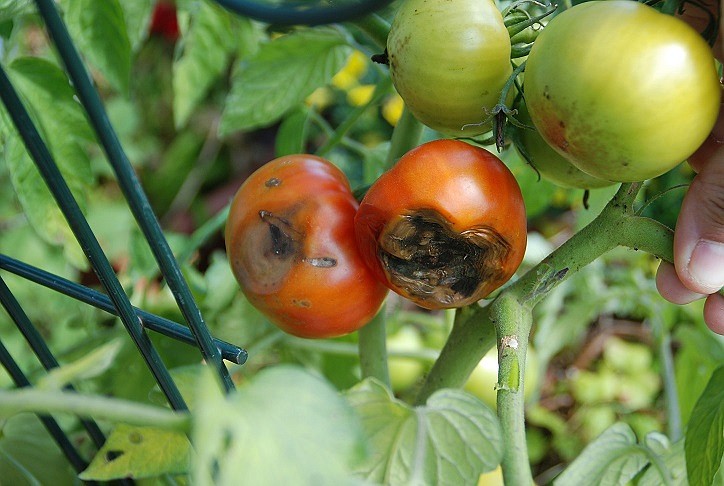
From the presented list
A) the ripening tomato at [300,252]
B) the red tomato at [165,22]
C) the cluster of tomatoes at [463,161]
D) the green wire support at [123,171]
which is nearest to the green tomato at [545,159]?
the cluster of tomatoes at [463,161]

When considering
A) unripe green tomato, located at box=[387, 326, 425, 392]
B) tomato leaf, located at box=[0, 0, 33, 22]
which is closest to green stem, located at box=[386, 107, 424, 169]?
tomato leaf, located at box=[0, 0, 33, 22]

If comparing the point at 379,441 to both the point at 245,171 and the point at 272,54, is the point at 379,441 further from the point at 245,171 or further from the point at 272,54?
the point at 245,171

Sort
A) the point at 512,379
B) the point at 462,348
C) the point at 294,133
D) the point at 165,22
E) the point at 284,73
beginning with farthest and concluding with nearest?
1. the point at 165,22
2. the point at 294,133
3. the point at 284,73
4. the point at 462,348
5. the point at 512,379

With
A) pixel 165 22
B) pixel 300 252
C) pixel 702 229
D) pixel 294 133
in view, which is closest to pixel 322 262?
pixel 300 252

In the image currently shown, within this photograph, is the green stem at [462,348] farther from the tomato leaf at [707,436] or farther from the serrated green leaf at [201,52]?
the serrated green leaf at [201,52]

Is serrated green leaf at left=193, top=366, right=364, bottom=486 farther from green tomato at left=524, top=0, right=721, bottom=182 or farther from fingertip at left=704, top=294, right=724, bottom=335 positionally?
fingertip at left=704, top=294, right=724, bottom=335

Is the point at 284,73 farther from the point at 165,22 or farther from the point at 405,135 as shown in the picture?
the point at 165,22
